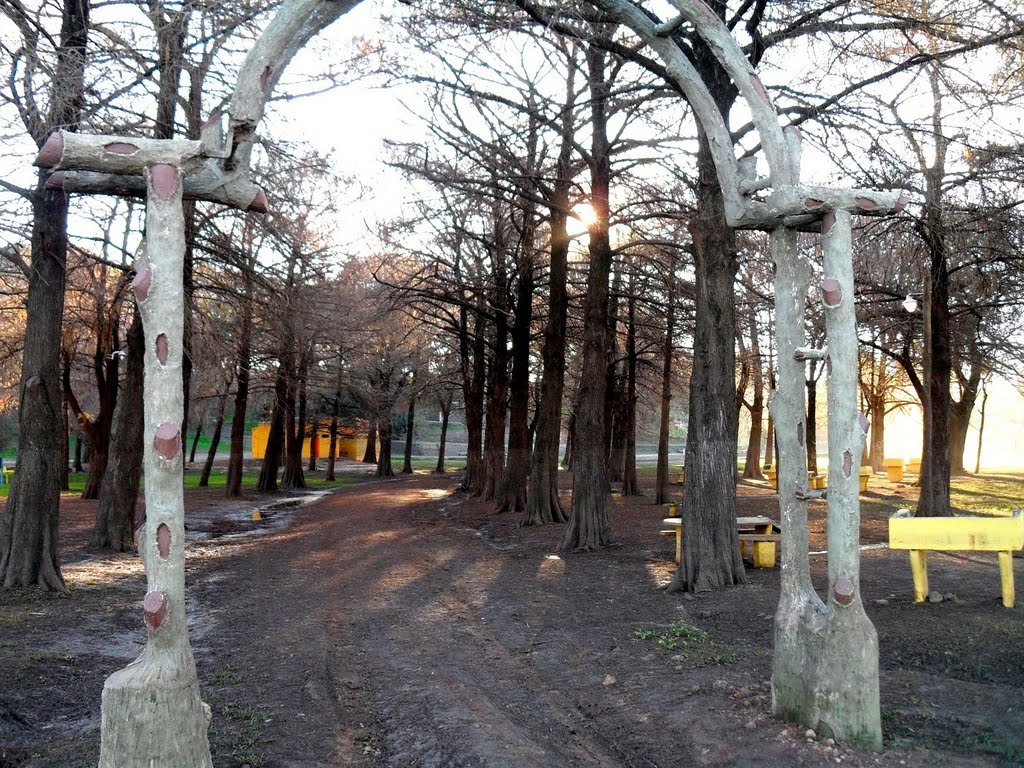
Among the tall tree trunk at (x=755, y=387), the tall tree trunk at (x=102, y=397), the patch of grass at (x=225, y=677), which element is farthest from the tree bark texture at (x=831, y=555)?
the tall tree trunk at (x=102, y=397)

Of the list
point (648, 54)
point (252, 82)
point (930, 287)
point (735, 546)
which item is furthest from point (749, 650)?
point (930, 287)

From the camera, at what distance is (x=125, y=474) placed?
14.8 meters

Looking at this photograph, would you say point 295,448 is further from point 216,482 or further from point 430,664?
point 430,664

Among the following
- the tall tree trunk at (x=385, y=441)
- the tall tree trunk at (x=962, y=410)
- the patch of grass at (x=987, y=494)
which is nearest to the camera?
the patch of grass at (x=987, y=494)

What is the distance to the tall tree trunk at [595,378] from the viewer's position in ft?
49.5

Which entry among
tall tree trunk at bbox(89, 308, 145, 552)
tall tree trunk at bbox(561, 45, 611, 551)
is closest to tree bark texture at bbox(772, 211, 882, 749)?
tall tree trunk at bbox(561, 45, 611, 551)

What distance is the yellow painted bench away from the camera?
27.7ft

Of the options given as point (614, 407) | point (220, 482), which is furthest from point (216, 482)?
point (614, 407)

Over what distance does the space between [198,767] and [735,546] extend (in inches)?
296

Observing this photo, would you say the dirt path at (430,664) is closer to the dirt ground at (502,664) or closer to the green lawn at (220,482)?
the dirt ground at (502,664)

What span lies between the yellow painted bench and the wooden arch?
3592mm

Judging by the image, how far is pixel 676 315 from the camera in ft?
68.6

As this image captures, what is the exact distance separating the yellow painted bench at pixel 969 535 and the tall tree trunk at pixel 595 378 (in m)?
6.95

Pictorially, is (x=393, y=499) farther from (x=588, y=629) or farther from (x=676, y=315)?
(x=588, y=629)
